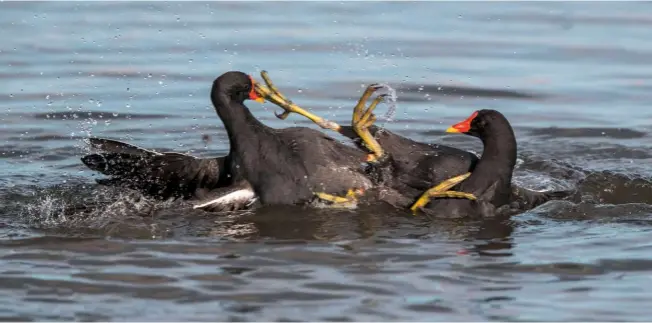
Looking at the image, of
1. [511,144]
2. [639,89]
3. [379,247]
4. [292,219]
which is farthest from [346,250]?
[639,89]

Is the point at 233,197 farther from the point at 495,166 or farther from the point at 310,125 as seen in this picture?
the point at 310,125

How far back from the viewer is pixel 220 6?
13.8m

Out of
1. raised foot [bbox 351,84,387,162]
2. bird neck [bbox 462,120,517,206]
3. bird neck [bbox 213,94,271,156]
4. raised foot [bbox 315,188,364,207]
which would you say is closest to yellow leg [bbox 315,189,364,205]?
raised foot [bbox 315,188,364,207]

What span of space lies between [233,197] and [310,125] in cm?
270

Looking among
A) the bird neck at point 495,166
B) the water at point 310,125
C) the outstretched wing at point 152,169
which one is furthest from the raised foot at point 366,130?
the outstretched wing at point 152,169

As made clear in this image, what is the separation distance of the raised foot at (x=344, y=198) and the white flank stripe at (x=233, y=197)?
0.39 meters

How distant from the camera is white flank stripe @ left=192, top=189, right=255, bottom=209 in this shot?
24.5 feet

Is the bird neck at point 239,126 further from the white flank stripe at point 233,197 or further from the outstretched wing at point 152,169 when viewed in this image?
the outstretched wing at point 152,169

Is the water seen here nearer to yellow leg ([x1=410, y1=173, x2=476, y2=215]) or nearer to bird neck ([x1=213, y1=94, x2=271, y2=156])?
yellow leg ([x1=410, y1=173, x2=476, y2=215])

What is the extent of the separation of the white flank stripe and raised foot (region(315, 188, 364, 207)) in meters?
0.39

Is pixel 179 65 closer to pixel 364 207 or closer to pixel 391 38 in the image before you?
pixel 391 38

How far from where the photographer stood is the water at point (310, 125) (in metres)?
6.10

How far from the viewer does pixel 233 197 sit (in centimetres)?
748

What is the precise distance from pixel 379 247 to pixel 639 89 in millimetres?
4886
